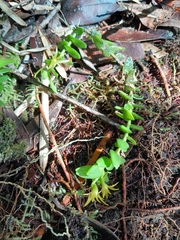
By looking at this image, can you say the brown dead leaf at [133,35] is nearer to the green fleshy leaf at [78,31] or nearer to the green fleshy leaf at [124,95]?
the green fleshy leaf at [78,31]

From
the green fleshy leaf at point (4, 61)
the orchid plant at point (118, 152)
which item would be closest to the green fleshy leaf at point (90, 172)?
the orchid plant at point (118, 152)

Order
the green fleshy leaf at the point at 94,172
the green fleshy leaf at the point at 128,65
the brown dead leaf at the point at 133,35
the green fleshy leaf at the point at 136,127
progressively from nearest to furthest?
1. the green fleshy leaf at the point at 94,172
2. the green fleshy leaf at the point at 136,127
3. the green fleshy leaf at the point at 128,65
4. the brown dead leaf at the point at 133,35

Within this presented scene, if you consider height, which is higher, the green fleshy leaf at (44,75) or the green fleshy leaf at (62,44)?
the green fleshy leaf at (62,44)

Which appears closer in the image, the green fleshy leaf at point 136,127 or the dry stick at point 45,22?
the green fleshy leaf at point 136,127

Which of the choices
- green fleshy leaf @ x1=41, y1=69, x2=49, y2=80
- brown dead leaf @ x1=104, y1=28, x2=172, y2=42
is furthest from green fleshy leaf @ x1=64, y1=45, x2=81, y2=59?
brown dead leaf @ x1=104, y1=28, x2=172, y2=42

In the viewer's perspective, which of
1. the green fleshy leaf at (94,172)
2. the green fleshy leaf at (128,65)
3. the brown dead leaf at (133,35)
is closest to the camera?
the green fleshy leaf at (94,172)

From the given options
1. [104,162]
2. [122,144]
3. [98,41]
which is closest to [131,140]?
[122,144]

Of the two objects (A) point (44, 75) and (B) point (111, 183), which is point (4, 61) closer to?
(A) point (44, 75)

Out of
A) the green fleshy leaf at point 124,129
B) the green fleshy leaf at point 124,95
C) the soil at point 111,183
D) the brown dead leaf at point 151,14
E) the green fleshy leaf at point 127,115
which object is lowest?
the soil at point 111,183
